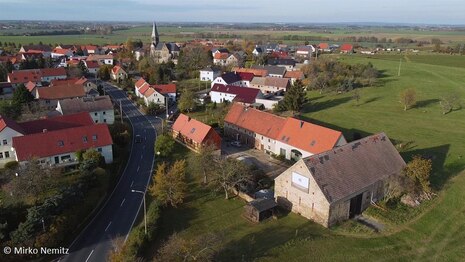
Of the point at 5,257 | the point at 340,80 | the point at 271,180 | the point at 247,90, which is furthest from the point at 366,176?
the point at 340,80

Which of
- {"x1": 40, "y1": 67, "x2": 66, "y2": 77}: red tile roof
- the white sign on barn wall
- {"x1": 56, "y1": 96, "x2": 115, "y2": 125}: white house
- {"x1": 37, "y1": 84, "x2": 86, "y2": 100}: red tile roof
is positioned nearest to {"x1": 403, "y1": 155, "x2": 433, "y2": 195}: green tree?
the white sign on barn wall

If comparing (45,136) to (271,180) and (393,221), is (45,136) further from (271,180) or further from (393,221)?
(393,221)

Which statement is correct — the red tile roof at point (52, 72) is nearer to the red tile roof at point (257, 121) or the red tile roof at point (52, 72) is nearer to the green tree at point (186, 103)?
the green tree at point (186, 103)

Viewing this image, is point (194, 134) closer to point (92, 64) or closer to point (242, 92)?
point (242, 92)

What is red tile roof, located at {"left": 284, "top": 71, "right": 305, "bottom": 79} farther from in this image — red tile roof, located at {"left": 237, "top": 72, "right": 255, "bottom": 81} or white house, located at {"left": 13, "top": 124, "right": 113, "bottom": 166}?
white house, located at {"left": 13, "top": 124, "right": 113, "bottom": 166}

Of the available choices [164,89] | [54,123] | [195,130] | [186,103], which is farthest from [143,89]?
[195,130]

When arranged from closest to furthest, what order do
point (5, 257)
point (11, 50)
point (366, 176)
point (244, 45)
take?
1. point (5, 257)
2. point (366, 176)
3. point (11, 50)
4. point (244, 45)

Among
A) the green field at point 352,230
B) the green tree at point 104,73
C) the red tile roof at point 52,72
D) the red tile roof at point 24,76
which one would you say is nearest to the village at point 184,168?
the green field at point 352,230
